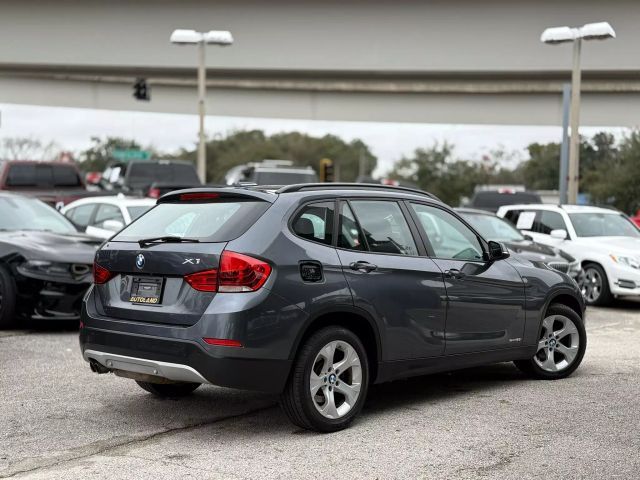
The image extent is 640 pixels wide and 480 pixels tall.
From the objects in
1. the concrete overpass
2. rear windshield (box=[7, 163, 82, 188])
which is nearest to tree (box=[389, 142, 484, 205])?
the concrete overpass

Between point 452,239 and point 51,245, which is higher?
point 452,239

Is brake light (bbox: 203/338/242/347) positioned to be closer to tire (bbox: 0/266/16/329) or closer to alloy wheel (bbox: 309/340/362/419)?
alloy wheel (bbox: 309/340/362/419)

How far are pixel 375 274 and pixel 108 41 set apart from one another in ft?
67.8

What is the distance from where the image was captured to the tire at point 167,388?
23.5ft

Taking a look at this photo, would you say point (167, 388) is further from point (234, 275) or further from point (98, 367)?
point (234, 275)

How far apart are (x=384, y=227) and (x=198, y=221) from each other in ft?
4.58

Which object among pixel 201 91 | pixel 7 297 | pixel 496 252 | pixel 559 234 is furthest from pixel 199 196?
pixel 201 91

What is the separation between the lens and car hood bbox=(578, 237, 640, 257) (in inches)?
568

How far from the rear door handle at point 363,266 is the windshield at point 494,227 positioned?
814 centimetres

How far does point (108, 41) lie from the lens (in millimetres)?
25453

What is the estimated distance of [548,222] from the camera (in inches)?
624

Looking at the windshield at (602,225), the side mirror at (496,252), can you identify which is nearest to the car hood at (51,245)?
the side mirror at (496,252)

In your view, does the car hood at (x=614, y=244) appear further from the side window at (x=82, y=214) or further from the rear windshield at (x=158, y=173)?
the rear windshield at (x=158, y=173)

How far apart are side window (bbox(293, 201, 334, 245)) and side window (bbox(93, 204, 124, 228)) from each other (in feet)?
25.6
